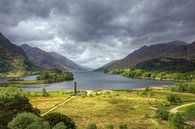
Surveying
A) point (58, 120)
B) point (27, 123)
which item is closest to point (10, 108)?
point (58, 120)

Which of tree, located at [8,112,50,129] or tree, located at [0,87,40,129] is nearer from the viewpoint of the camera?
tree, located at [8,112,50,129]

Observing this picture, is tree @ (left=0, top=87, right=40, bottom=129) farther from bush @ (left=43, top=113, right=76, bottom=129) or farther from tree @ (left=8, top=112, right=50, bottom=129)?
tree @ (left=8, top=112, right=50, bottom=129)

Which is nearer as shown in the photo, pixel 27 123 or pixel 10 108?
pixel 27 123

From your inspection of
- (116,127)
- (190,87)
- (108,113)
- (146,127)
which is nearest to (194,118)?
(146,127)

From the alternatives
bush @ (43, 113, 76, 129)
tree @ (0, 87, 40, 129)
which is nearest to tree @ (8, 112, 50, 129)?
tree @ (0, 87, 40, 129)

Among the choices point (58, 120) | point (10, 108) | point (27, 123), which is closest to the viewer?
A: point (27, 123)

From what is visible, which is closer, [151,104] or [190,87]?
[151,104]

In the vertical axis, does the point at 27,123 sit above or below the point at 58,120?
above

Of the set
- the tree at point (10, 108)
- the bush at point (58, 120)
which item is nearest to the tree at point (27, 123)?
the tree at point (10, 108)

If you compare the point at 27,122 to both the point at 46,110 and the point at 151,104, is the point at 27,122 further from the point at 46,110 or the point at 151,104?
the point at 151,104

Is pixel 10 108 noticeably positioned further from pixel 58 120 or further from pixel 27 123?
pixel 27 123

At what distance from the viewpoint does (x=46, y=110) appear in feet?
279

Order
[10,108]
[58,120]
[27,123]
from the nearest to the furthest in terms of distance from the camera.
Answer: [27,123] → [10,108] → [58,120]

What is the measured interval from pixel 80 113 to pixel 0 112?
39877 mm
